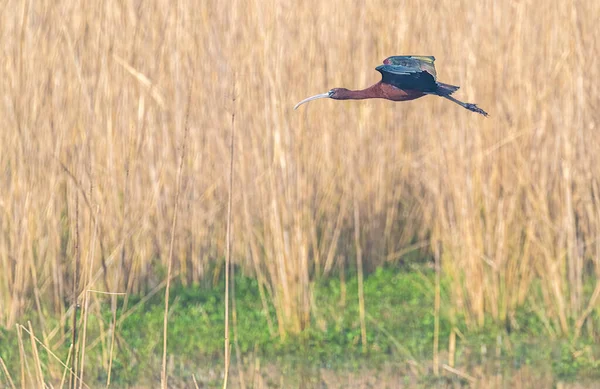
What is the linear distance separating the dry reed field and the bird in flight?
217cm

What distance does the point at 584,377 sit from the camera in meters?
5.13

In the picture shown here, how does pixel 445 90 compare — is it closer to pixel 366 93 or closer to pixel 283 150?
pixel 366 93

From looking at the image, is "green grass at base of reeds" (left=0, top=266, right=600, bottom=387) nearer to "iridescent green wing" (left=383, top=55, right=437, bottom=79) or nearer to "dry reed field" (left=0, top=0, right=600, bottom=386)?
"dry reed field" (left=0, top=0, right=600, bottom=386)

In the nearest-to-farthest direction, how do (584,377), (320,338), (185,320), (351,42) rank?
1. (584,377)
2. (320,338)
3. (185,320)
4. (351,42)

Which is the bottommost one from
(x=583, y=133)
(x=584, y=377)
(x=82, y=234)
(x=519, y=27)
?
(x=584, y=377)

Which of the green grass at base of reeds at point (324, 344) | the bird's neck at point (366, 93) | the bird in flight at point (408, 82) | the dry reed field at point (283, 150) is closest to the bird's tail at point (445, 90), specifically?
the bird in flight at point (408, 82)

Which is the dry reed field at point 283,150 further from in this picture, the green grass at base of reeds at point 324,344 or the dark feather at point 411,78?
the dark feather at point 411,78

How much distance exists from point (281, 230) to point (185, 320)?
1.02 m

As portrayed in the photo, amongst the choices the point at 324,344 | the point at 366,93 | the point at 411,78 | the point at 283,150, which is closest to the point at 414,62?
the point at 411,78

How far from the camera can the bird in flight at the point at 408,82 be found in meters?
2.69

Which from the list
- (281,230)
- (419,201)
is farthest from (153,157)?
(419,201)

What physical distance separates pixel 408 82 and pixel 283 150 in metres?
2.40

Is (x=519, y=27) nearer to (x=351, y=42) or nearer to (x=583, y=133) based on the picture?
(x=583, y=133)

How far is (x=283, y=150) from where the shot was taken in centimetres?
516
